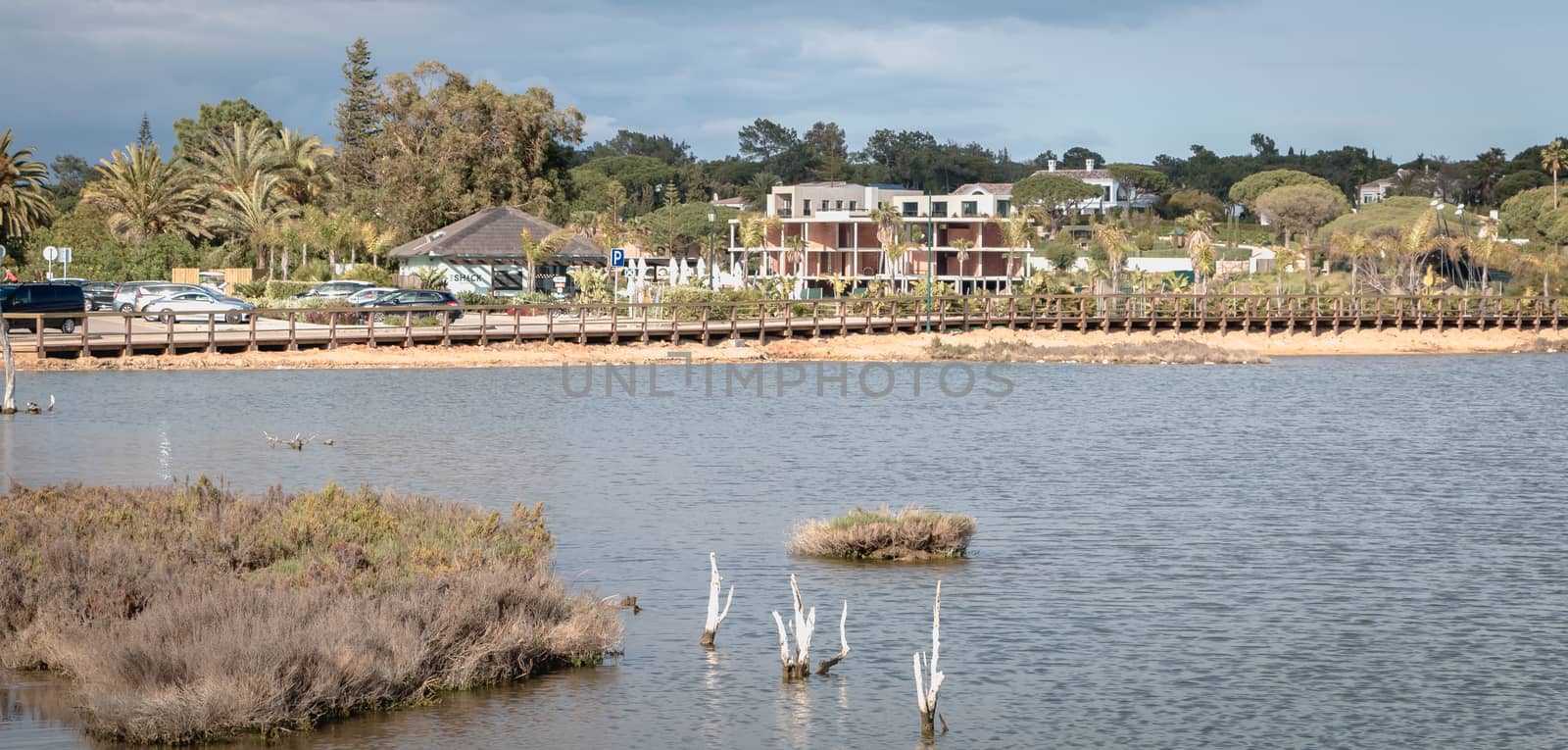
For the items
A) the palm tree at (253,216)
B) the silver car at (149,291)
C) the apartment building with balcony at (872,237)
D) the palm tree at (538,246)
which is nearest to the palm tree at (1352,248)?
the apartment building with balcony at (872,237)

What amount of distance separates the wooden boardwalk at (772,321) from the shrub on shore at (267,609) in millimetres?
39333

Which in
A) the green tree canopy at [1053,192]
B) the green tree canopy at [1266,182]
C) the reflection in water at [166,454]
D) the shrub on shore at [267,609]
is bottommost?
Answer: the reflection in water at [166,454]

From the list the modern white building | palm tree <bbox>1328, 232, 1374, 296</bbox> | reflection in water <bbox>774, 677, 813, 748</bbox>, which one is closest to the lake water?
reflection in water <bbox>774, 677, 813, 748</bbox>

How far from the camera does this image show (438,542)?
1784cm

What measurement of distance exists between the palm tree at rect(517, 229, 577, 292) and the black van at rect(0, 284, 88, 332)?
25.5m

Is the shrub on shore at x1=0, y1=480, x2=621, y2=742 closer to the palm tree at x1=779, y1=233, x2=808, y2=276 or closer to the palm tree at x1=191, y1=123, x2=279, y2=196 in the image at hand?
the palm tree at x1=191, y1=123, x2=279, y2=196

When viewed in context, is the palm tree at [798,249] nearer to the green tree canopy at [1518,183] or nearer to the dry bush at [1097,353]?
the dry bush at [1097,353]

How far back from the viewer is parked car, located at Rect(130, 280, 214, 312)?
219 ft

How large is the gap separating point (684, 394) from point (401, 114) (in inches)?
2478

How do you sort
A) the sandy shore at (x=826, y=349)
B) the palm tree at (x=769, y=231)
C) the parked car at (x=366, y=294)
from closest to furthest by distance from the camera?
1. the sandy shore at (x=826, y=349)
2. the parked car at (x=366, y=294)
3. the palm tree at (x=769, y=231)

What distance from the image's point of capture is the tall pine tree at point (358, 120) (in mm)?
115250

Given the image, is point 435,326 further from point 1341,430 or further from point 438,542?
point 438,542

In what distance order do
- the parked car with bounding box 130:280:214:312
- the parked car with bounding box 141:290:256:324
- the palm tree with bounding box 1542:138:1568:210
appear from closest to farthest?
1. the parked car with bounding box 141:290:256:324
2. the parked car with bounding box 130:280:214:312
3. the palm tree with bounding box 1542:138:1568:210

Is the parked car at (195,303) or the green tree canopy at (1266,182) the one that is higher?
the green tree canopy at (1266,182)
